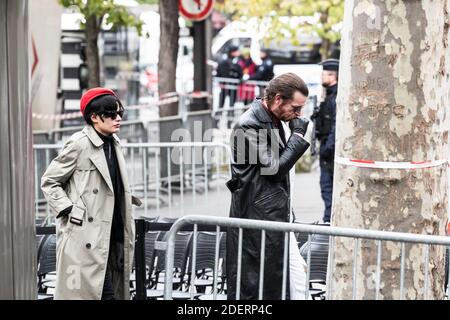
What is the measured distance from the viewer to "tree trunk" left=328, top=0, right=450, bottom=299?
4809 mm

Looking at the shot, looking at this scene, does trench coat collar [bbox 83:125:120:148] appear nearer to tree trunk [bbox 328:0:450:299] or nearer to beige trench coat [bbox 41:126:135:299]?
beige trench coat [bbox 41:126:135:299]

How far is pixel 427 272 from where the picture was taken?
5047 mm

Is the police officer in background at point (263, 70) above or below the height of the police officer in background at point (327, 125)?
above

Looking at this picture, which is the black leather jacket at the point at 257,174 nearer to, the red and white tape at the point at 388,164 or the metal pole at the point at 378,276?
the metal pole at the point at 378,276

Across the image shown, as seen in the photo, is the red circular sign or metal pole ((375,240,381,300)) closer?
metal pole ((375,240,381,300))

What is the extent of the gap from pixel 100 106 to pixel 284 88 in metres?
1.24

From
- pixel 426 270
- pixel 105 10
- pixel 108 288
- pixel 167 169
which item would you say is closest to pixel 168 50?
pixel 105 10

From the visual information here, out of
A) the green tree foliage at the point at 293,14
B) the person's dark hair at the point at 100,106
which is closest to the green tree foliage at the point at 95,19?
the green tree foliage at the point at 293,14

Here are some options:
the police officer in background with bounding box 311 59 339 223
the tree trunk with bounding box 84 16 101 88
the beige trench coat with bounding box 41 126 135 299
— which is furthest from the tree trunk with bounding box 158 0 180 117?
the beige trench coat with bounding box 41 126 135 299

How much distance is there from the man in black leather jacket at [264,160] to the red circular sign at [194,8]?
362 inches

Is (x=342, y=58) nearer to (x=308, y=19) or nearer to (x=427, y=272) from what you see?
(x=427, y=272)

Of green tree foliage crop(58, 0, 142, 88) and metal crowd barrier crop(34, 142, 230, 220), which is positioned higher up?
green tree foliage crop(58, 0, 142, 88)

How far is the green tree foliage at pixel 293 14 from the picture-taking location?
2098 centimetres

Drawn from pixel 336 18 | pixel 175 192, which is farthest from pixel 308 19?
pixel 175 192
